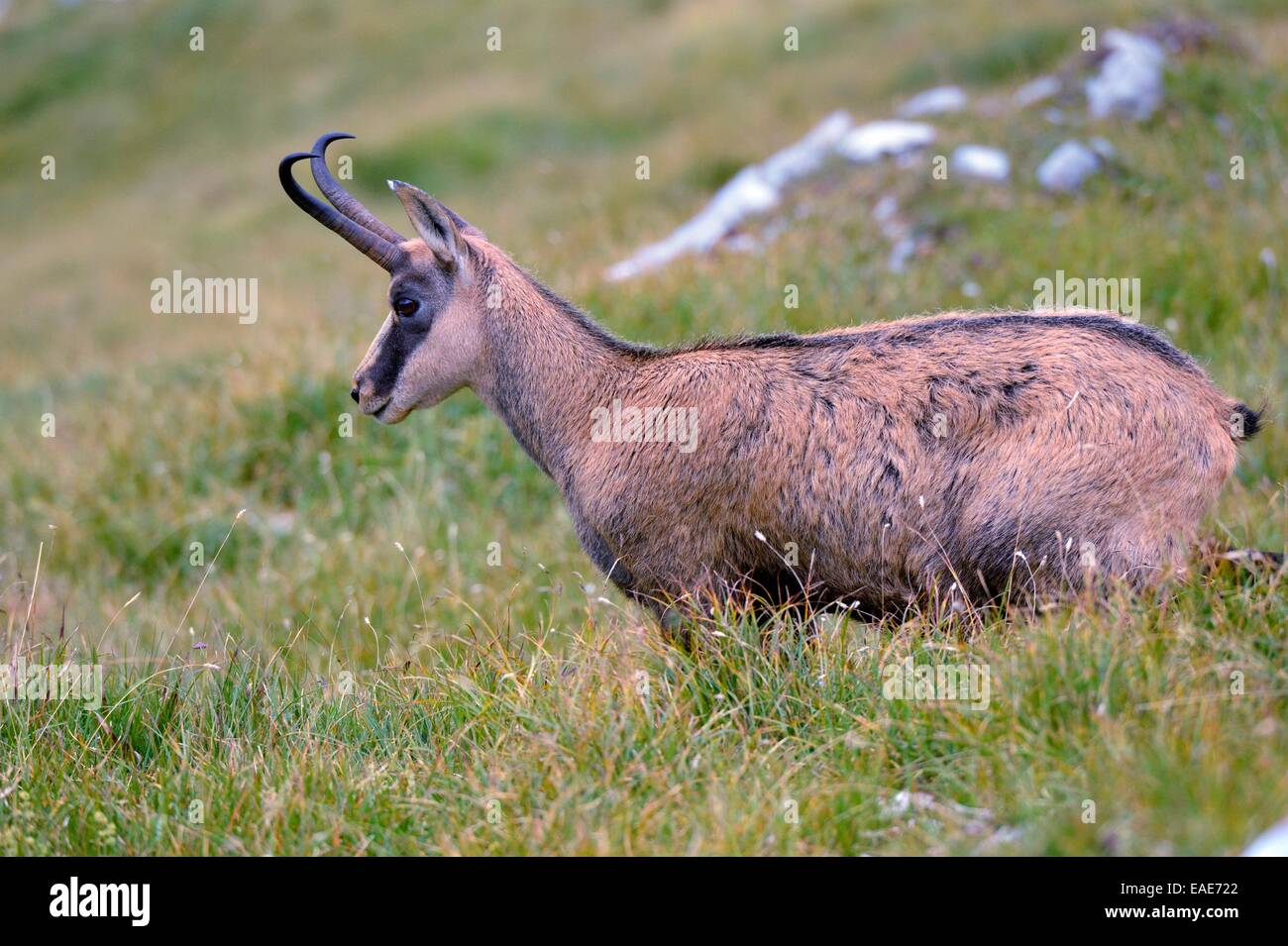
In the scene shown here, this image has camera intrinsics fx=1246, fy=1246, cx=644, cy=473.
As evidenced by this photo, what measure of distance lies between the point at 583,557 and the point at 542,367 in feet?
8.31

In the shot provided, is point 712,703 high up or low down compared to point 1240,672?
down

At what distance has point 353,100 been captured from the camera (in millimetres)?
29656

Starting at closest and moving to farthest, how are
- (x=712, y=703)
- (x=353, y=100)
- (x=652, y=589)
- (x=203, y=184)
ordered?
1. (x=712, y=703)
2. (x=652, y=589)
3. (x=203, y=184)
4. (x=353, y=100)

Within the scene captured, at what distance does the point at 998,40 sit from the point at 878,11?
7370 millimetres

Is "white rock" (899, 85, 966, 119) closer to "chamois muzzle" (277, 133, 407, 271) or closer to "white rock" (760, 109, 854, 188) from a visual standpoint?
"white rock" (760, 109, 854, 188)

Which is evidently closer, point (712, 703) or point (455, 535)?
point (712, 703)

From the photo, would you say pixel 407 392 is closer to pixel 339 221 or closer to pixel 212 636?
pixel 339 221

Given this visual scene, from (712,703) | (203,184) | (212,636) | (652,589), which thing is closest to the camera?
(712,703)

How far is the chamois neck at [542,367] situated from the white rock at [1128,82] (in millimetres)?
8827

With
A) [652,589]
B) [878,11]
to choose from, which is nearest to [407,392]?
[652,589]

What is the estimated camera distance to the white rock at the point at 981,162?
1212 cm

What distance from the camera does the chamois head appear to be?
576cm

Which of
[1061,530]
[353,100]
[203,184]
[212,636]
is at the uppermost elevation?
[353,100]

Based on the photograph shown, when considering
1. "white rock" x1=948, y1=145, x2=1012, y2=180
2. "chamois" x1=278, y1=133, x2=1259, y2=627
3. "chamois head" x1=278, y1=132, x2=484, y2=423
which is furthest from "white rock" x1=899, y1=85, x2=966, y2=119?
"chamois head" x1=278, y1=132, x2=484, y2=423
